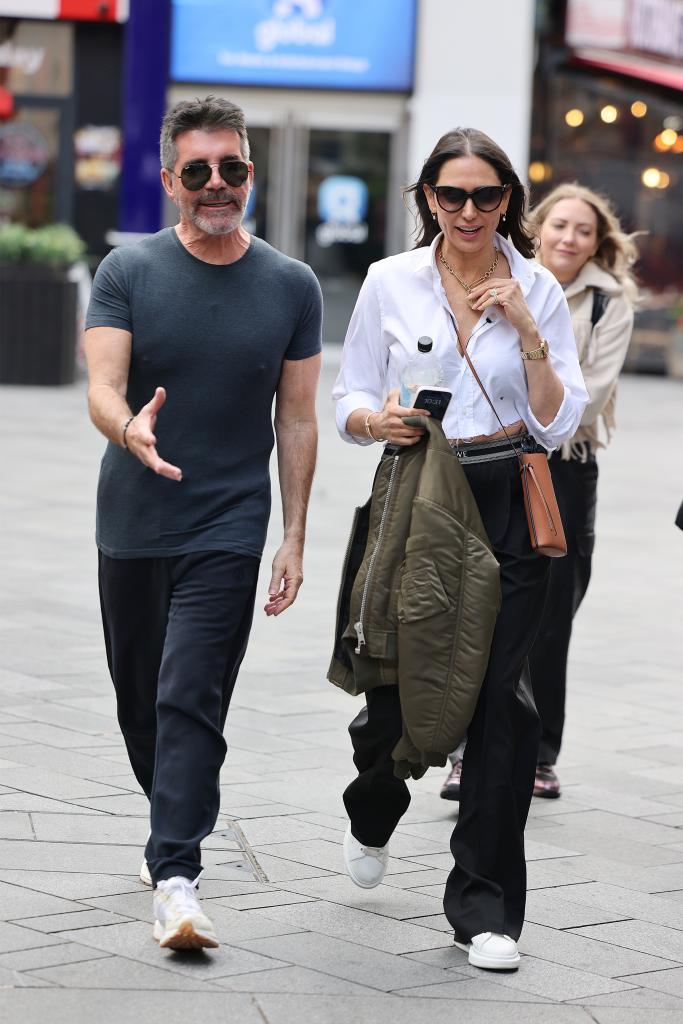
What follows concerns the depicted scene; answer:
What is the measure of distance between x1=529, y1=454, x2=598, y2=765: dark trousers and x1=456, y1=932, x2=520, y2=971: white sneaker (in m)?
1.70

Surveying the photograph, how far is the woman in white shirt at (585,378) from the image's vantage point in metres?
5.68

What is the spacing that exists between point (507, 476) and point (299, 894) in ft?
3.77

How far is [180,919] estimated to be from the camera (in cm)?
380

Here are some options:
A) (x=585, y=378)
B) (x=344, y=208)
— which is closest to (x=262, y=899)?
(x=585, y=378)

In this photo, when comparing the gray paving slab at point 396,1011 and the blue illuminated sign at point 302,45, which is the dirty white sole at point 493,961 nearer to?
the gray paving slab at point 396,1011

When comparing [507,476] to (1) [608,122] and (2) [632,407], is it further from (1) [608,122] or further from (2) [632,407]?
(1) [608,122]

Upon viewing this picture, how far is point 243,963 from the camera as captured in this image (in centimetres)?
387

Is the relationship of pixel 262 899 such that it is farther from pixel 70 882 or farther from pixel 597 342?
pixel 597 342

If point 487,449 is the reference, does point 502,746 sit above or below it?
below

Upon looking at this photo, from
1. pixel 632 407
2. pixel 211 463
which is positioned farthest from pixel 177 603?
pixel 632 407

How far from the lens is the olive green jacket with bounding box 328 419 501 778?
4.00 m

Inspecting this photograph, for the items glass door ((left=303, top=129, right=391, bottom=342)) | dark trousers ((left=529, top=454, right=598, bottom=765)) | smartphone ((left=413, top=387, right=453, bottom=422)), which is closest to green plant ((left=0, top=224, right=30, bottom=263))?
glass door ((left=303, top=129, right=391, bottom=342))

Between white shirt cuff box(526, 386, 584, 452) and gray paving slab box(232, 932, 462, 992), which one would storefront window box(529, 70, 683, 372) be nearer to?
white shirt cuff box(526, 386, 584, 452)

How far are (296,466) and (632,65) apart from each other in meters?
20.6
